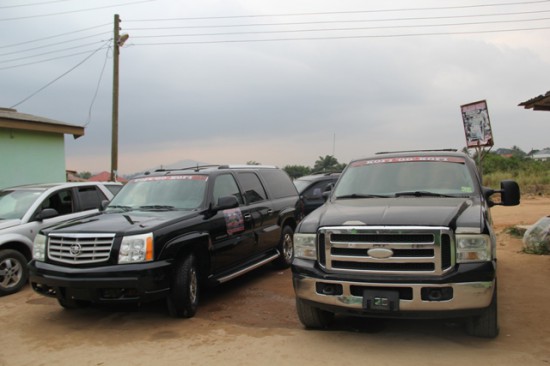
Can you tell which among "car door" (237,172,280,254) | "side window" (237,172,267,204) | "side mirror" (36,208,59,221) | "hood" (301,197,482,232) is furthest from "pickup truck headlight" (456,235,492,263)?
"side mirror" (36,208,59,221)

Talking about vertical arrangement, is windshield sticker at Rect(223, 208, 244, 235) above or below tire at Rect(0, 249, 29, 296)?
above

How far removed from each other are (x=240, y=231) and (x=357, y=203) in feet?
7.61

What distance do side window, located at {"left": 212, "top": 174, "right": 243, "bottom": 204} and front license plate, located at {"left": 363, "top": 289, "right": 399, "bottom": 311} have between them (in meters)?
2.99

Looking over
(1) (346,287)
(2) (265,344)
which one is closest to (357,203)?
(1) (346,287)

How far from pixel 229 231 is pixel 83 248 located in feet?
6.55

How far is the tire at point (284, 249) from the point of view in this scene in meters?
8.19

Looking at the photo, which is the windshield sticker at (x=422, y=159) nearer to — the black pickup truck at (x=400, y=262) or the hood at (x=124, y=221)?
the black pickup truck at (x=400, y=262)

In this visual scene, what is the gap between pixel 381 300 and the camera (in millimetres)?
3979

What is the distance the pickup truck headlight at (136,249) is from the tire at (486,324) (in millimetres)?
3361

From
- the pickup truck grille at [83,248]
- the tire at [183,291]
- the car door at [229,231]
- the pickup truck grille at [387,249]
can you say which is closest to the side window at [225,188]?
the car door at [229,231]

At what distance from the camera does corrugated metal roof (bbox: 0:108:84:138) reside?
496 inches

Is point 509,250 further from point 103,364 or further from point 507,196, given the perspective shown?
point 103,364

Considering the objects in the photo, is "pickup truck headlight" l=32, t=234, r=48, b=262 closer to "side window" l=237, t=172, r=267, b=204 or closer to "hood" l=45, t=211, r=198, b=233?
"hood" l=45, t=211, r=198, b=233

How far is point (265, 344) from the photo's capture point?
14.8ft
